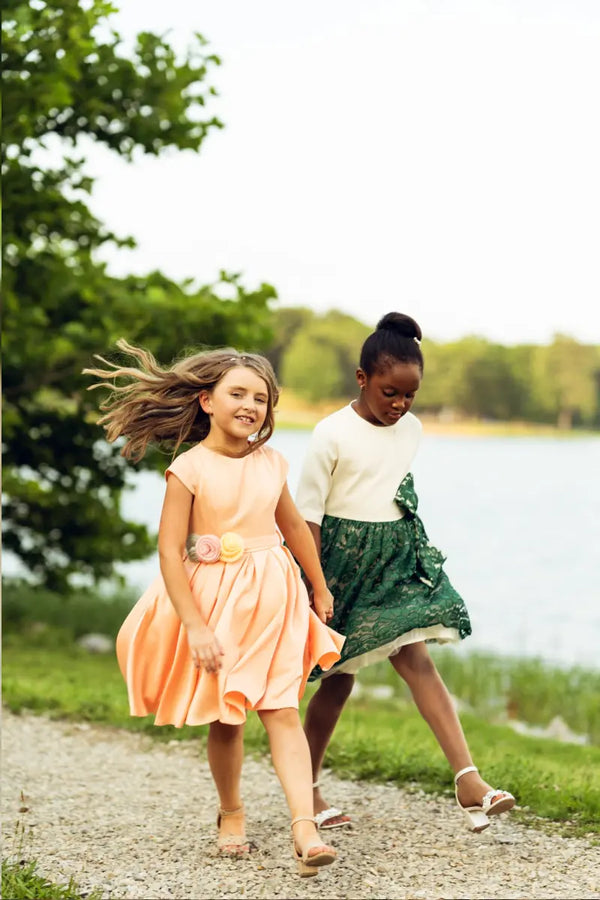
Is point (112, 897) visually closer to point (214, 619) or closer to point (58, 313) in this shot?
point (214, 619)

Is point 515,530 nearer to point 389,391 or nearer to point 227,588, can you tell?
point 389,391

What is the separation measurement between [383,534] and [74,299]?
5258mm

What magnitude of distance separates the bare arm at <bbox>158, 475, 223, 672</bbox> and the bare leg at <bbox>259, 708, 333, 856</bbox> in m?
0.25

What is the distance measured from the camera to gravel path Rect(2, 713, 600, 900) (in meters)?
3.35

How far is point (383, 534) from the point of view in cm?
374

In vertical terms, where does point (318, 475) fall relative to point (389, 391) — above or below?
below

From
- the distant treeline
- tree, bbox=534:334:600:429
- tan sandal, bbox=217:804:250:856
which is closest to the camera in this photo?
tan sandal, bbox=217:804:250:856

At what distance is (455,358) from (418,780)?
22034 mm

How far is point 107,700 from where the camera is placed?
Answer: 20.2ft

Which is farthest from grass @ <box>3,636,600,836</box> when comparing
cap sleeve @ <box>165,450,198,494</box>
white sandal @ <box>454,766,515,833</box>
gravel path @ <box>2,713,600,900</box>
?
cap sleeve @ <box>165,450,198,494</box>

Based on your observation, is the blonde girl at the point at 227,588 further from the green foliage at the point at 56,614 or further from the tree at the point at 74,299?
the green foliage at the point at 56,614

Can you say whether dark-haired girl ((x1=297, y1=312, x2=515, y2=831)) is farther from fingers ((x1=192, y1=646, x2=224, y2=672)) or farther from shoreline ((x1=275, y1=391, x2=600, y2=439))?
shoreline ((x1=275, y1=391, x2=600, y2=439))

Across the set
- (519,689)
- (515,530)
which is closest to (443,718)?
(519,689)

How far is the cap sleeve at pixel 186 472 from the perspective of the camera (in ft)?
11.1
